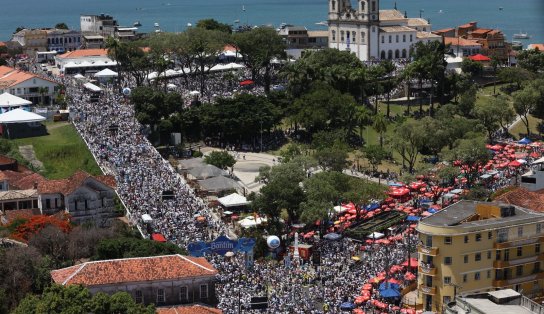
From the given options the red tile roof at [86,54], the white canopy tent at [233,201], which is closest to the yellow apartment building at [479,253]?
the white canopy tent at [233,201]

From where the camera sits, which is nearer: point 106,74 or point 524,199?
point 524,199

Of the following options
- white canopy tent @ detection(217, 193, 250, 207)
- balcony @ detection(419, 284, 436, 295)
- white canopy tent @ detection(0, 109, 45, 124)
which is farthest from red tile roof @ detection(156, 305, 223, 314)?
white canopy tent @ detection(0, 109, 45, 124)

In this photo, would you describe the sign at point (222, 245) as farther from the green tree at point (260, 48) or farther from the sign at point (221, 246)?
the green tree at point (260, 48)

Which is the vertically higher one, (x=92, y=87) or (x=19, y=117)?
(x=92, y=87)

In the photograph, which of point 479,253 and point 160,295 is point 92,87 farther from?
point 479,253

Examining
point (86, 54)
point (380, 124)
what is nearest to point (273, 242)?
point (380, 124)

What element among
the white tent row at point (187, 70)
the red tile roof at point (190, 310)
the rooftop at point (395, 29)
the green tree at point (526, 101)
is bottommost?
the red tile roof at point (190, 310)

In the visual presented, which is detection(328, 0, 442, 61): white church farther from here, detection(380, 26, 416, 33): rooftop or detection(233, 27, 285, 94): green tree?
detection(233, 27, 285, 94): green tree
